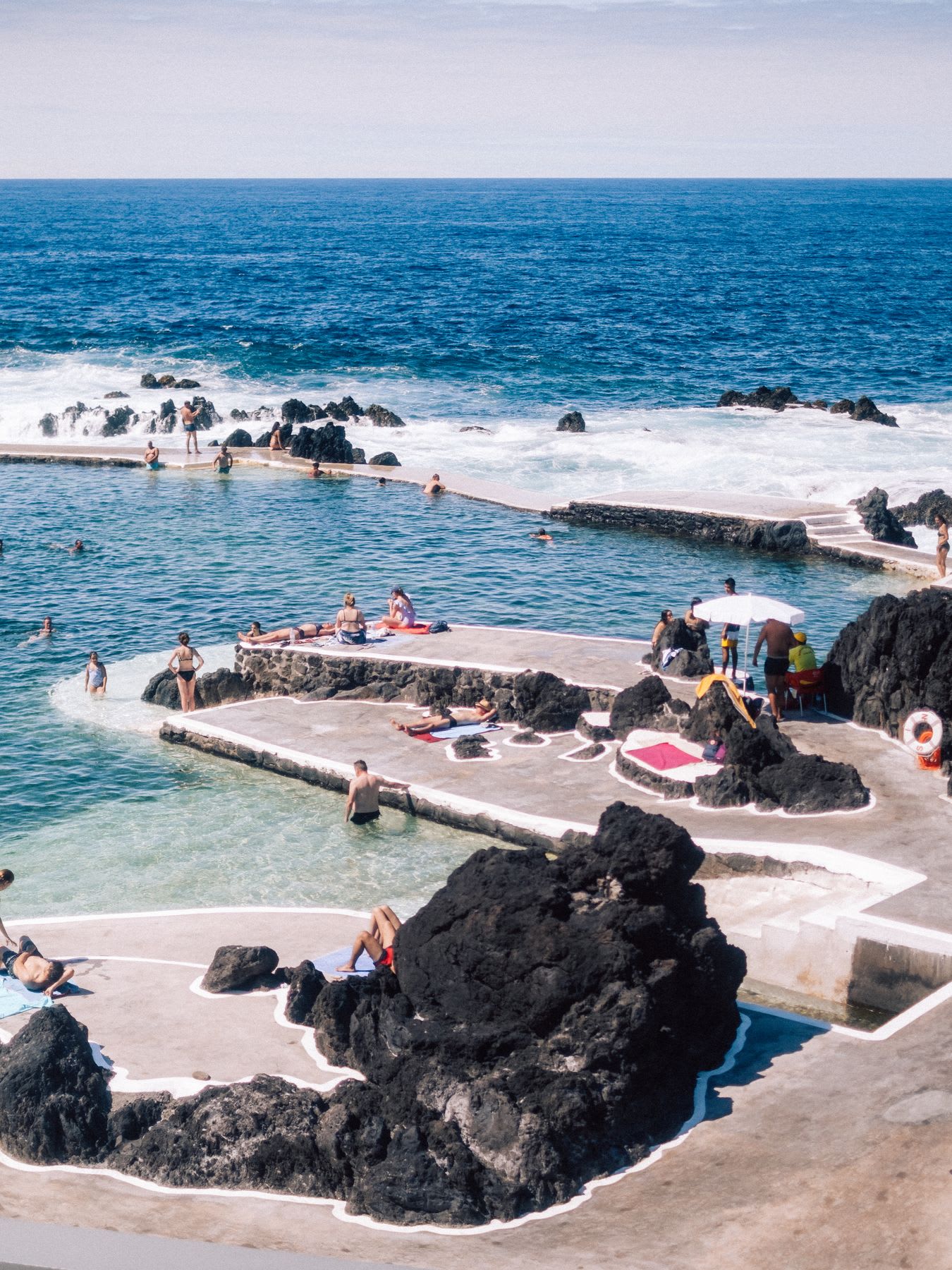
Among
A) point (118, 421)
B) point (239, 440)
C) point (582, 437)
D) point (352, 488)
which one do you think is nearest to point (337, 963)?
point (352, 488)

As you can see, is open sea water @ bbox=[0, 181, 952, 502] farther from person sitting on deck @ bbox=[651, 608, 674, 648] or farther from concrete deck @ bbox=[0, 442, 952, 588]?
person sitting on deck @ bbox=[651, 608, 674, 648]

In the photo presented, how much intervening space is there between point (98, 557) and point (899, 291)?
93.6 meters

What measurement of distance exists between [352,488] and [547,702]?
2356cm

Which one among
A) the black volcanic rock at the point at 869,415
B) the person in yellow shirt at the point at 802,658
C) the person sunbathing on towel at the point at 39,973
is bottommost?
the person sunbathing on towel at the point at 39,973

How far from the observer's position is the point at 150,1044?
13.2m

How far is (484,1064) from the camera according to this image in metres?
11.4

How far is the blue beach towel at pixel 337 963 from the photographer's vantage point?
14711 mm

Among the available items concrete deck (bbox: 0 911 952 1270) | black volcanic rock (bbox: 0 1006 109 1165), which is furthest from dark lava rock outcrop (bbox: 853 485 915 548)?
black volcanic rock (bbox: 0 1006 109 1165)

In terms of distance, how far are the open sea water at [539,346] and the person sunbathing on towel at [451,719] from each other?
22295mm

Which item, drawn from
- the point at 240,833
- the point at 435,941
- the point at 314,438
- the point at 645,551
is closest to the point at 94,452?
the point at 314,438

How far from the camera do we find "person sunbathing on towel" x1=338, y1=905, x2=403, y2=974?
1466 cm

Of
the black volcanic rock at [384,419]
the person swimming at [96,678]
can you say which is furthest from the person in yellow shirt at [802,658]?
the black volcanic rock at [384,419]

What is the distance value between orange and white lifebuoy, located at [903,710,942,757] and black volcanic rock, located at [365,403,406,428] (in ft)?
126

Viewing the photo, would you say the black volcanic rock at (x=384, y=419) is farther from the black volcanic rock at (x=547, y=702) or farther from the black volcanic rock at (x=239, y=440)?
the black volcanic rock at (x=547, y=702)
